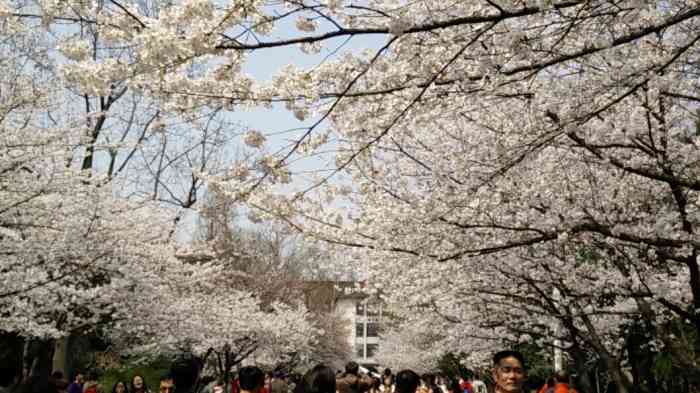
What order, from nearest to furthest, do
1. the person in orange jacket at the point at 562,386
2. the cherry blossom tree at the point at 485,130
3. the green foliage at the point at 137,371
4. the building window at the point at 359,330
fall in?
1. the cherry blossom tree at the point at 485,130
2. the person in orange jacket at the point at 562,386
3. the green foliage at the point at 137,371
4. the building window at the point at 359,330

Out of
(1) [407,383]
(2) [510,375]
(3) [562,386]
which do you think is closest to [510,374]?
(2) [510,375]

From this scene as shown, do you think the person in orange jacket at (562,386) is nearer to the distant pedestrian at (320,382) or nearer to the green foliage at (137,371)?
the distant pedestrian at (320,382)

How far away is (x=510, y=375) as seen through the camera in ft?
15.7

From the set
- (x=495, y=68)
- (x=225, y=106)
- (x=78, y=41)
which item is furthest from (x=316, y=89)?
(x=78, y=41)

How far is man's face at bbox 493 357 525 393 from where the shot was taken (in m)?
4.78

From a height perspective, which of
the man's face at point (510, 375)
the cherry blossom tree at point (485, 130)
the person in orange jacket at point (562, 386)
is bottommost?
the person in orange jacket at point (562, 386)

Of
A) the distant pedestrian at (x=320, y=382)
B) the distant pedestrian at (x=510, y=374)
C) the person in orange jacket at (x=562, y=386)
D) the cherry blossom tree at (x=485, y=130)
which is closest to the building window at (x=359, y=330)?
the cherry blossom tree at (x=485, y=130)

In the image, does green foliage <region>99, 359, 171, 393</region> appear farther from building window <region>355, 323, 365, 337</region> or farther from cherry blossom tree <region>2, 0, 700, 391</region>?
building window <region>355, 323, 365, 337</region>

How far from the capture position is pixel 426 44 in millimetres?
5562

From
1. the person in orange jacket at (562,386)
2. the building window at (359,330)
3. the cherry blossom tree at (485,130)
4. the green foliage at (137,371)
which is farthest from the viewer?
the building window at (359,330)

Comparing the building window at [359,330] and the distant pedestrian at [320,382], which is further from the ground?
the building window at [359,330]

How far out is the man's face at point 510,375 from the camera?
4777mm

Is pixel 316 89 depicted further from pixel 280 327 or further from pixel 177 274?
pixel 280 327

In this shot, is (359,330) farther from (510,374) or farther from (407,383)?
(510,374)
